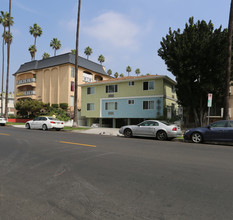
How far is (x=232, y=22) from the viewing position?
14.0 meters

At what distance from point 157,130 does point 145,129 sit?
889 mm

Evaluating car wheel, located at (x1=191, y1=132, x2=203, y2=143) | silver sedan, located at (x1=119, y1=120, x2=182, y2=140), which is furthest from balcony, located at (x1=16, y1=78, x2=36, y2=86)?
car wheel, located at (x1=191, y1=132, x2=203, y2=143)

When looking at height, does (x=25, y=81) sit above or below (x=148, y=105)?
above

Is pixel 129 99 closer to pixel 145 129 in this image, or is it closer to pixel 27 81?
pixel 145 129

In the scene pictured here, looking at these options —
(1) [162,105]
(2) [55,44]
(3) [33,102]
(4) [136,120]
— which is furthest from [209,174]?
(2) [55,44]

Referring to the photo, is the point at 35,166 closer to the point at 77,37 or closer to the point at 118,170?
the point at 118,170

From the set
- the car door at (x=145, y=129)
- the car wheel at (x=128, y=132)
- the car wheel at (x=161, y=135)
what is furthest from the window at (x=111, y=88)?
the car wheel at (x=161, y=135)

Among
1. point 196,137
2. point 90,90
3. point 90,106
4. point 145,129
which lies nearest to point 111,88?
point 90,90

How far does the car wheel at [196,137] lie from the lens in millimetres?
11648

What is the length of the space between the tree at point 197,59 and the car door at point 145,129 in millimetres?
6817

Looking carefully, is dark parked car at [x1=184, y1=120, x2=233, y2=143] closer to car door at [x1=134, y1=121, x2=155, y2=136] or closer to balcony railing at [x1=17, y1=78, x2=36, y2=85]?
car door at [x1=134, y1=121, x2=155, y2=136]

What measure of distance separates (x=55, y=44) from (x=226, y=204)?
58.5 m

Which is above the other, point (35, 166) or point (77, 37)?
point (77, 37)

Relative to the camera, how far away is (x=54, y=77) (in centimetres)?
3869
